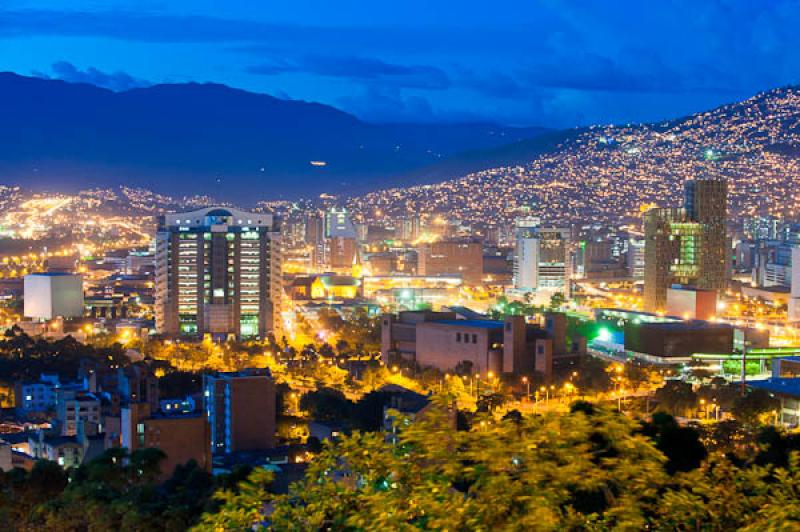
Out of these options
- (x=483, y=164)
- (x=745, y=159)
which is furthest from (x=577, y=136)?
(x=745, y=159)

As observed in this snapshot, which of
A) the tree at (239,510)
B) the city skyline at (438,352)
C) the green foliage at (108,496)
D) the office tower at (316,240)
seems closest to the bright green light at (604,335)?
the city skyline at (438,352)

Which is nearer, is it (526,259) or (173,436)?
(173,436)

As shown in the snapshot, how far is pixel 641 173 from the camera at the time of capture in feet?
297

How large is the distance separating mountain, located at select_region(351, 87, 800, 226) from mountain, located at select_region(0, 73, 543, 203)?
108 feet

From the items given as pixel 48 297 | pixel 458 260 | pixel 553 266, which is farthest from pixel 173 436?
pixel 458 260

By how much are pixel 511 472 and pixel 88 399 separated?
1759 cm

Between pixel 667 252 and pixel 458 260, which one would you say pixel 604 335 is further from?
pixel 458 260

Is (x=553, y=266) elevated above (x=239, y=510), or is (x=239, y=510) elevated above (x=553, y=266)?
(x=553, y=266)

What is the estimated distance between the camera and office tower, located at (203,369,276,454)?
20.6 metres

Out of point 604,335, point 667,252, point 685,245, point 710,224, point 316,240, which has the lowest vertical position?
point 604,335

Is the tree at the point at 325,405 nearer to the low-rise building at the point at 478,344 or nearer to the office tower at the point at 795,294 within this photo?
the low-rise building at the point at 478,344

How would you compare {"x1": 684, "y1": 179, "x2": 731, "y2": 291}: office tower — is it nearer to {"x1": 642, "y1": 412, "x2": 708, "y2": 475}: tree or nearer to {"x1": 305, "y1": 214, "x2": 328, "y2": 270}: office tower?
{"x1": 305, "y1": 214, "x2": 328, "y2": 270}: office tower

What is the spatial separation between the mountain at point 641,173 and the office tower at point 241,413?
5736 centimetres

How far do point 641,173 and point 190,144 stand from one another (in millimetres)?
67970
